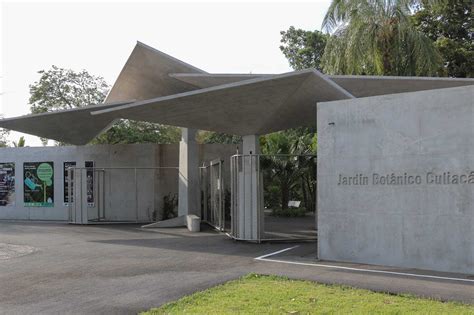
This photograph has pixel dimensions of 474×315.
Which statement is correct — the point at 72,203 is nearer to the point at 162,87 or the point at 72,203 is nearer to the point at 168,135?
the point at 162,87

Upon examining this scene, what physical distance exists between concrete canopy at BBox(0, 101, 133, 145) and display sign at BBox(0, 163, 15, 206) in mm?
3964

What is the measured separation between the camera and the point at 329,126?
11.6 metres

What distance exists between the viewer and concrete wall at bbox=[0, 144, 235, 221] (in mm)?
23219

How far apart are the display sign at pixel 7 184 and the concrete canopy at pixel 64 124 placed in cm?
396

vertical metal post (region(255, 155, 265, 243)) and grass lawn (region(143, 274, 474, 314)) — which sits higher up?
vertical metal post (region(255, 155, 265, 243))

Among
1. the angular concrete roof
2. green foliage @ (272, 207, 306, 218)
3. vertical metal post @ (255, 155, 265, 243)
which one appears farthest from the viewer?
green foliage @ (272, 207, 306, 218)

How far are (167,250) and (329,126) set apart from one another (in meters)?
4.94

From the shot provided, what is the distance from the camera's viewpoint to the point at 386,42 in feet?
72.1

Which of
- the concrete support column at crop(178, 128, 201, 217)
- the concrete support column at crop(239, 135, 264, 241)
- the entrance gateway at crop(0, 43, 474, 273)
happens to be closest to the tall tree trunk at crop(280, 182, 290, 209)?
the concrete support column at crop(178, 128, 201, 217)

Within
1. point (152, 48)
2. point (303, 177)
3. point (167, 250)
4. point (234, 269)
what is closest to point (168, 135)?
point (303, 177)

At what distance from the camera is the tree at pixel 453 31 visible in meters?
25.7

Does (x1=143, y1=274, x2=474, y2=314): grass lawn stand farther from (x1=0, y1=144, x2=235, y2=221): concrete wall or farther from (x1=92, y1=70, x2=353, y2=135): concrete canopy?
(x1=0, y1=144, x2=235, y2=221): concrete wall

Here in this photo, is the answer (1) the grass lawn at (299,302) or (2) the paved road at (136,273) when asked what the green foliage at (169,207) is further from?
(1) the grass lawn at (299,302)

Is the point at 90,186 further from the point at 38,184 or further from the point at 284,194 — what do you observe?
the point at 284,194
